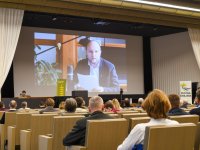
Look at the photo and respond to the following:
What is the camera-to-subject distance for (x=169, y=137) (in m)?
2.72

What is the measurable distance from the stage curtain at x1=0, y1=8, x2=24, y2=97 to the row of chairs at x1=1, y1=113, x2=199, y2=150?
5.95 meters

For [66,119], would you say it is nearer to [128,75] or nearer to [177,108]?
[177,108]

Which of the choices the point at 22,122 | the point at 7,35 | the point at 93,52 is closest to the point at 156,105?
the point at 22,122

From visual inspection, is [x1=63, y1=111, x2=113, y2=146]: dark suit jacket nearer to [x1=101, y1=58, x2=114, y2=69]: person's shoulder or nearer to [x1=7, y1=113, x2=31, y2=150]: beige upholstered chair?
[x1=7, y1=113, x2=31, y2=150]: beige upholstered chair

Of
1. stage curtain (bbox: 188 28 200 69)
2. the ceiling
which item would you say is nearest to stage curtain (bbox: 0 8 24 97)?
the ceiling

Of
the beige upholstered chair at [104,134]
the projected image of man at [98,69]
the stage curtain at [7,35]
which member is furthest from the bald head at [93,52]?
the beige upholstered chair at [104,134]

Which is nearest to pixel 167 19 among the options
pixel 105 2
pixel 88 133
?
pixel 105 2

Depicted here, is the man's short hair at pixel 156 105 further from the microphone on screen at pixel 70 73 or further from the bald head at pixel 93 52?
the bald head at pixel 93 52

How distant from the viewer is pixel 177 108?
185 inches

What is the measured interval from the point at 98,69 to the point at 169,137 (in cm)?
1428

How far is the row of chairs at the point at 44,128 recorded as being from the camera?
4105 millimetres

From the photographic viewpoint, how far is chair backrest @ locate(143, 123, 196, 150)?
2.62 metres

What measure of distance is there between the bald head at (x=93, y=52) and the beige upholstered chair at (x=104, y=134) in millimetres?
13014

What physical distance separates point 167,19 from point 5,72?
609 cm
